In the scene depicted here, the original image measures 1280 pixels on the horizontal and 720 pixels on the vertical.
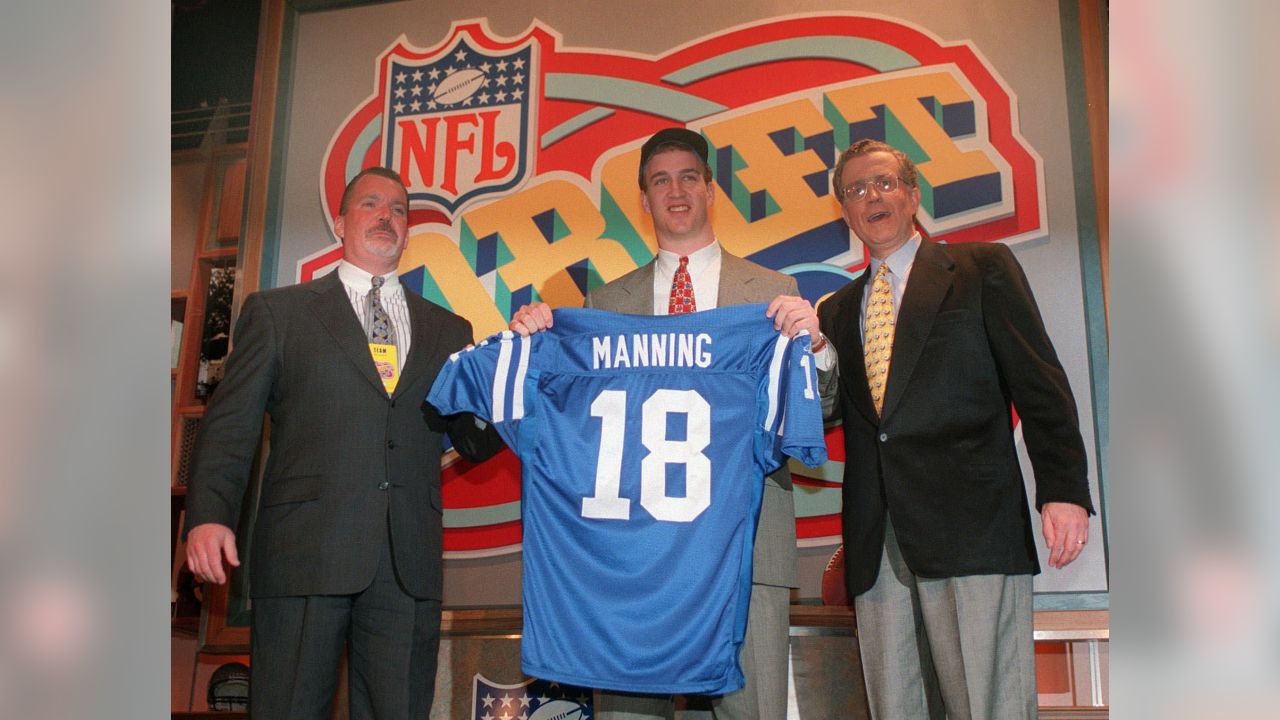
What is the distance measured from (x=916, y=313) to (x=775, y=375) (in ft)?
1.31

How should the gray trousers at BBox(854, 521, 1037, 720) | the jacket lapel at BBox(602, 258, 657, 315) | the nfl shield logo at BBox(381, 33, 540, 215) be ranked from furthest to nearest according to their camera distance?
the nfl shield logo at BBox(381, 33, 540, 215) → the jacket lapel at BBox(602, 258, 657, 315) → the gray trousers at BBox(854, 521, 1037, 720)

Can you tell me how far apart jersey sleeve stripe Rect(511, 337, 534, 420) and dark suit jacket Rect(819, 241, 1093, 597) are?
2.73 feet

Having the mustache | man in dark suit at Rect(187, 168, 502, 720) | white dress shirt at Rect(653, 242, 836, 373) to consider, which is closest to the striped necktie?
man in dark suit at Rect(187, 168, 502, 720)

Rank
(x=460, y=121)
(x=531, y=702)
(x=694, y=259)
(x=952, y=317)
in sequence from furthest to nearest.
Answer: (x=460, y=121) < (x=531, y=702) < (x=694, y=259) < (x=952, y=317)

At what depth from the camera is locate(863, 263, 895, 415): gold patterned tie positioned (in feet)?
8.69

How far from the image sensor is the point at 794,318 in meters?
2.54

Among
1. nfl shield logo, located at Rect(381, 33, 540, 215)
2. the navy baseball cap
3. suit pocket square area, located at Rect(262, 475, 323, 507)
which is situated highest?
nfl shield logo, located at Rect(381, 33, 540, 215)

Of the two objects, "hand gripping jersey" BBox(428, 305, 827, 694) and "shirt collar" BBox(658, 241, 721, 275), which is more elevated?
"shirt collar" BBox(658, 241, 721, 275)

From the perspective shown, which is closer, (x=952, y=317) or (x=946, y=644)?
(x=946, y=644)

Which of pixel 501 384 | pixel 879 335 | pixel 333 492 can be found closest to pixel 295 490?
pixel 333 492

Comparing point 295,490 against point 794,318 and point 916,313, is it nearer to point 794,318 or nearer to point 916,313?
point 794,318

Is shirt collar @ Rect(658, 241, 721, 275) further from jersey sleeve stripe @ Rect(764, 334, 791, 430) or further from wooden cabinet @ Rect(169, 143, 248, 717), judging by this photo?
wooden cabinet @ Rect(169, 143, 248, 717)

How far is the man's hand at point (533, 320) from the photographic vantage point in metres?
2.71
